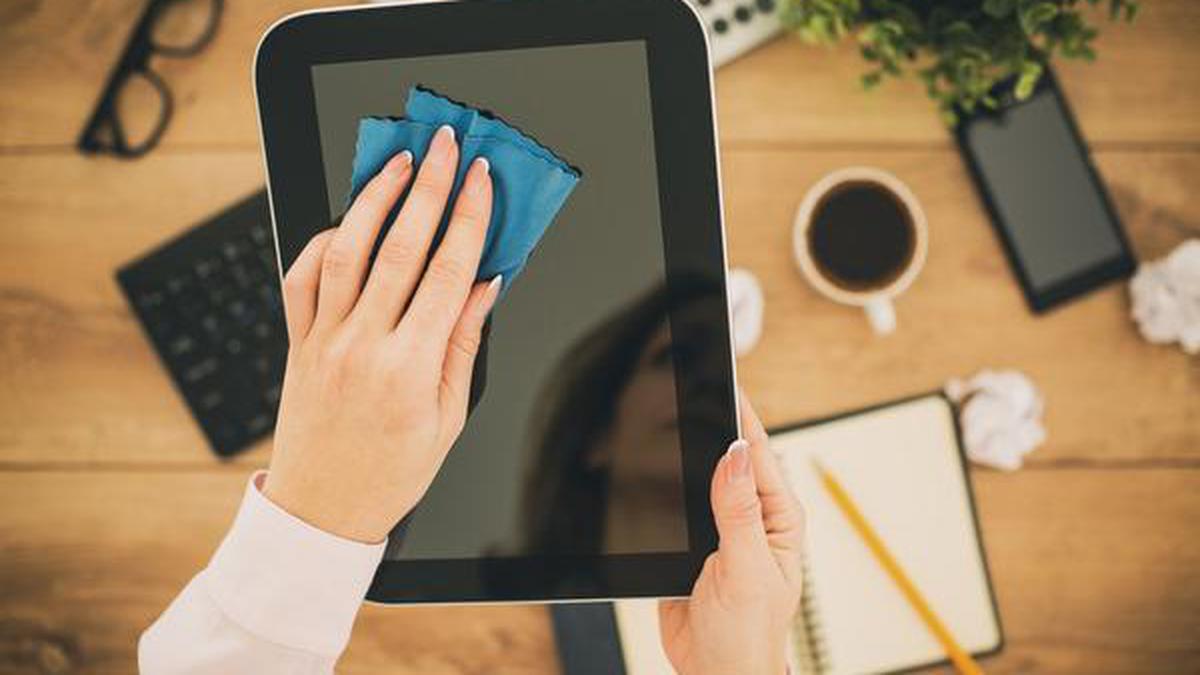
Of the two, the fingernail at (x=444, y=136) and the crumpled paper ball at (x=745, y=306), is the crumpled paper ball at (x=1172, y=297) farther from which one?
the fingernail at (x=444, y=136)

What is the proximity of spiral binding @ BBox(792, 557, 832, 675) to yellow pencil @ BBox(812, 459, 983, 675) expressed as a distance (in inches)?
2.4

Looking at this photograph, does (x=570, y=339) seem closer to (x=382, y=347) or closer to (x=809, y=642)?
(x=382, y=347)

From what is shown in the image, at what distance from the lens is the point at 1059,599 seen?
69cm

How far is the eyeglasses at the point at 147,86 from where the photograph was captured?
71 centimetres

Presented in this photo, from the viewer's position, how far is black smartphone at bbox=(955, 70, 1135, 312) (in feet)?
2.23

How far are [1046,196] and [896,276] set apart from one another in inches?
5.5

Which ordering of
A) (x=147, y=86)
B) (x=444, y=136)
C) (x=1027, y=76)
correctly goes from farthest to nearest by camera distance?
(x=147, y=86) < (x=1027, y=76) < (x=444, y=136)

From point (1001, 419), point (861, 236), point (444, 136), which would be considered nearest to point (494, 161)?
point (444, 136)

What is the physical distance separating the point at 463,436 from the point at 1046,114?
48cm

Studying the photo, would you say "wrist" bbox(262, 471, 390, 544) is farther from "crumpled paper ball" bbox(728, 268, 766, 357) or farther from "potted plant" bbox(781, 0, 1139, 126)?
"potted plant" bbox(781, 0, 1139, 126)

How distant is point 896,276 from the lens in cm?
64

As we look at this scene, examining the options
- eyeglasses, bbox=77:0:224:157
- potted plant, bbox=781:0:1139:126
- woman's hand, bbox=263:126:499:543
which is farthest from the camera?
eyeglasses, bbox=77:0:224:157

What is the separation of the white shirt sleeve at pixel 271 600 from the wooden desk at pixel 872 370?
199mm

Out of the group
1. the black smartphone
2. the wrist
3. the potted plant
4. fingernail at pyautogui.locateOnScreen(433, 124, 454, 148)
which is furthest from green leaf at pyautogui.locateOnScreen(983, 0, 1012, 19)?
the wrist
